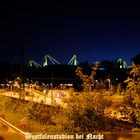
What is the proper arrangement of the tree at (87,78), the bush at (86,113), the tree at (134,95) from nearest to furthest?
the tree at (134,95)
the bush at (86,113)
the tree at (87,78)

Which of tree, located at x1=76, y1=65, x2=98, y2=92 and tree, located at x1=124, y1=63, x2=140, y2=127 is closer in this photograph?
tree, located at x1=124, y1=63, x2=140, y2=127

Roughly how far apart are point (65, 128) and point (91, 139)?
4.53 m

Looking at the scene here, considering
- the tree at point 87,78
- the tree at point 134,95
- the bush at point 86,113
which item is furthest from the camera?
the tree at point 87,78

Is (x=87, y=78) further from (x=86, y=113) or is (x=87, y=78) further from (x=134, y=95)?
(x=134, y=95)

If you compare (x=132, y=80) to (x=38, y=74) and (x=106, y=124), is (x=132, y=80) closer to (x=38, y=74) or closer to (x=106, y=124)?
(x=106, y=124)

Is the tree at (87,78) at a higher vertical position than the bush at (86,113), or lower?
higher

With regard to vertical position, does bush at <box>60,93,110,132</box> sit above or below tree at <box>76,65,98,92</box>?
below

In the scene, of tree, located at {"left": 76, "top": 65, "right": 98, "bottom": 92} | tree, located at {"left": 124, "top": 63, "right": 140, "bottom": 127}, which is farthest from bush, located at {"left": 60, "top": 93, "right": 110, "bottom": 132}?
tree, located at {"left": 124, "top": 63, "right": 140, "bottom": 127}

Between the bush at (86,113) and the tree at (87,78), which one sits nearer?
the bush at (86,113)

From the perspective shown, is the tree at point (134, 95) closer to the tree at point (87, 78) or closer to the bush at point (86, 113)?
the bush at point (86, 113)

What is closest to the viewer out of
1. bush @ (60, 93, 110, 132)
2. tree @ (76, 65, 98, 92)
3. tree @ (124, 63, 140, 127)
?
tree @ (124, 63, 140, 127)

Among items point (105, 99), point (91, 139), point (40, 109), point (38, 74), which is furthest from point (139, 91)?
point (38, 74)

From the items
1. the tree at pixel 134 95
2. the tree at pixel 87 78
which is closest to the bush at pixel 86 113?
the tree at pixel 87 78

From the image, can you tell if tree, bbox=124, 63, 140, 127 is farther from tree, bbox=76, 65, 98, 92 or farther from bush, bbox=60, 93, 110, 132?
tree, bbox=76, 65, 98, 92
